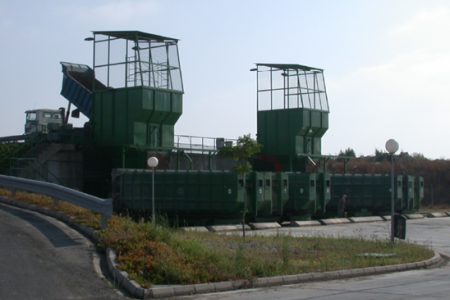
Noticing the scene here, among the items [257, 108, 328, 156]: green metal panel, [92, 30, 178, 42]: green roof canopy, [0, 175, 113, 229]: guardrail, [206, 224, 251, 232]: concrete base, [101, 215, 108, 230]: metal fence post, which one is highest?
[92, 30, 178, 42]: green roof canopy

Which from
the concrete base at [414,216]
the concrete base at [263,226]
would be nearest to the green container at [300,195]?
the concrete base at [263,226]

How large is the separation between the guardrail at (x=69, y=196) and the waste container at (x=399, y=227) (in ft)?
27.4

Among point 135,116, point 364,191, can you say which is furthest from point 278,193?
point 135,116

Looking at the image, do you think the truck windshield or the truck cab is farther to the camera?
the truck windshield

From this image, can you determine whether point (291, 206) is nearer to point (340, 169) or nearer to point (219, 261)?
point (219, 261)

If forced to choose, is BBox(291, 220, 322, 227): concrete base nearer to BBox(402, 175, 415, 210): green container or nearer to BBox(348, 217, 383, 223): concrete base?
BBox(348, 217, 383, 223): concrete base

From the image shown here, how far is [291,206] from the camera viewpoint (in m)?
26.8

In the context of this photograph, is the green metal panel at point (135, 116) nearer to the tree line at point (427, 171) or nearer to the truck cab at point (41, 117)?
the truck cab at point (41, 117)

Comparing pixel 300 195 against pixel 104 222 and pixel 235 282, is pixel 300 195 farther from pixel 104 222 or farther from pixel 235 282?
pixel 235 282

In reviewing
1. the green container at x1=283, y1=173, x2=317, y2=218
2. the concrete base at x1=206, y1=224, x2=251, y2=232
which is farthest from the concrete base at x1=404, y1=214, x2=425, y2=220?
the concrete base at x1=206, y1=224, x2=251, y2=232

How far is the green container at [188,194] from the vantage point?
2309 cm

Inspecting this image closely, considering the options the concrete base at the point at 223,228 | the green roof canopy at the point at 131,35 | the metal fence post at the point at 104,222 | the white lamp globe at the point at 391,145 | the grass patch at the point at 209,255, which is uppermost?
the green roof canopy at the point at 131,35

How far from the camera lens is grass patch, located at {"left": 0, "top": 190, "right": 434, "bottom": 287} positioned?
9.38m

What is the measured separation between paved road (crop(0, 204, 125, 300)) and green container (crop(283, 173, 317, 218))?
53.5ft
